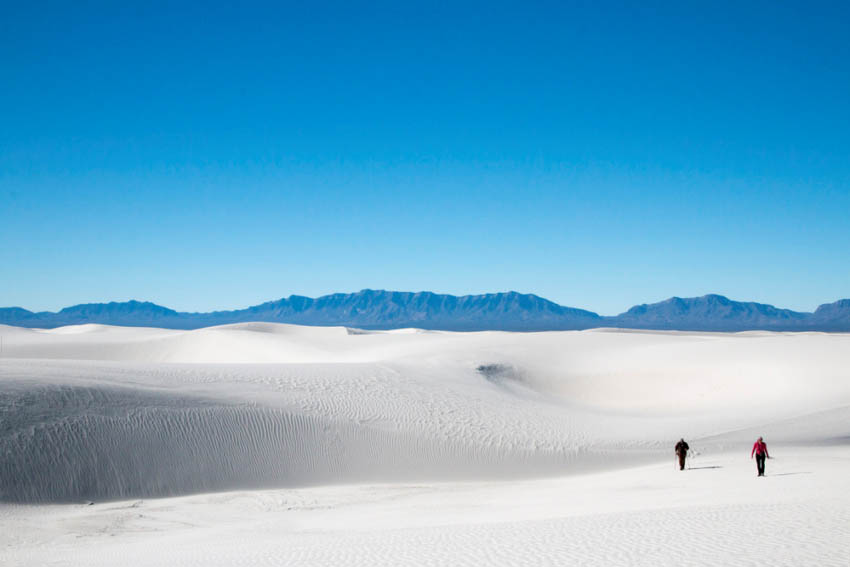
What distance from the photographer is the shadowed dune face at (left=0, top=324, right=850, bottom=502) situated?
16188 millimetres

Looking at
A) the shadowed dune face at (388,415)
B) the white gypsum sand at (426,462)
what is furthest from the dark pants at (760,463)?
the shadowed dune face at (388,415)

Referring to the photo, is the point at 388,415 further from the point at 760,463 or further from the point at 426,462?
the point at 760,463

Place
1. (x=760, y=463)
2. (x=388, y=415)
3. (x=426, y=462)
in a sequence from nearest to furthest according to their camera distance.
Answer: (x=760, y=463)
(x=426, y=462)
(x=388, y=415)

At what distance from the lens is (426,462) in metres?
19.6

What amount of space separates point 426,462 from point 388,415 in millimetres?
2709

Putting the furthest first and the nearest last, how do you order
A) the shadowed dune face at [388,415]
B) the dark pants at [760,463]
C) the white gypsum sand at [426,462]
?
the shadowed dune face at [388,415]
the dark pants at [760,463]
the white gypsum sand at [426,462]

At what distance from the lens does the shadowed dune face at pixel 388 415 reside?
16188 millimetres

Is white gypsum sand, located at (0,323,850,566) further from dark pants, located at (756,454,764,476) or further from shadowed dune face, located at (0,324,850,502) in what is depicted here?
dark pants, located at (756,454,764,476)

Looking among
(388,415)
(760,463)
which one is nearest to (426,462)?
(388,415)

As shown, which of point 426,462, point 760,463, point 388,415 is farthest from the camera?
point 388,415

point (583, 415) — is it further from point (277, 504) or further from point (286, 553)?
point (286, 553)

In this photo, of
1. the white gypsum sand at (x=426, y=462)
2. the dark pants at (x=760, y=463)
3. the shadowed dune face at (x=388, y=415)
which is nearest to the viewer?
the white gypsum sand at (x=426, y=462)

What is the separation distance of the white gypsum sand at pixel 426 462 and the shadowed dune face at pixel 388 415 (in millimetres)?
72

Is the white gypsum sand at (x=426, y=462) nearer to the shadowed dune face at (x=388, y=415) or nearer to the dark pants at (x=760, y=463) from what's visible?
the shadowed dune face at (x=388, y=415)
